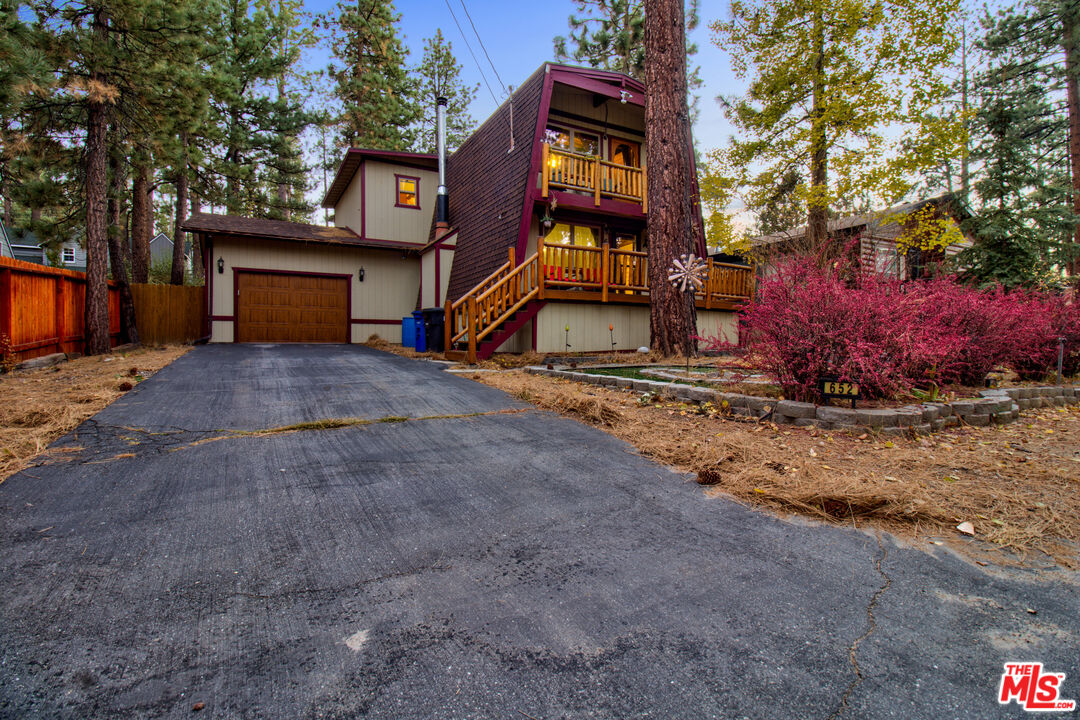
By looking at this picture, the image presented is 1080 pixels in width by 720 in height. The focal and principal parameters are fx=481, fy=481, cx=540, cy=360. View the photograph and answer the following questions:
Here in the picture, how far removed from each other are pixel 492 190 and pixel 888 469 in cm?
1068

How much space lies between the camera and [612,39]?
65.7 ft

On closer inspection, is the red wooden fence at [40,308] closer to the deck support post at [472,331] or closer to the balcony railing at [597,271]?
the deck support post at [472,331]

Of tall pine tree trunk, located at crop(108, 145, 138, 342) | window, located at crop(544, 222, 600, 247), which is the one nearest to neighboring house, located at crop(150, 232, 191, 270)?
tall pine tree trunk, located at crop(108, 145, 138, 342)

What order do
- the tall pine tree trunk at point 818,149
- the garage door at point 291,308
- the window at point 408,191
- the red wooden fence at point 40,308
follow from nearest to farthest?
1. the red wooden fence at point 40,308
2. the tall pine tree trunk at point 818,149
3. the garage door at point 291,308
4. the window at point 408,191

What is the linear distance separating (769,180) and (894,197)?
318 cm

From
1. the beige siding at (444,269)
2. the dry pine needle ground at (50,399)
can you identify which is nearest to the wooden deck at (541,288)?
the beige siding at (444,269)

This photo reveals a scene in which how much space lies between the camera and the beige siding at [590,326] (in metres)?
9.38

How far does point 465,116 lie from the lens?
2658 centimetres

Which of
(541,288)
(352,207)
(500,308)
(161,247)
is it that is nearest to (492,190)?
(541,288)

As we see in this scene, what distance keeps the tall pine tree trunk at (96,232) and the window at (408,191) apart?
7.26 meters

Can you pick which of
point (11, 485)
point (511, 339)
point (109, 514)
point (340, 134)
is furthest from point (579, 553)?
point (340, 134)

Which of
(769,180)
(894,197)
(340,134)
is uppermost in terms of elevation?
(340,134)

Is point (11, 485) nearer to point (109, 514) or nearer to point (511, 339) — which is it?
point (109, 514)

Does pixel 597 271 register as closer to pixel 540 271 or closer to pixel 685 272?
pixel 540 271
